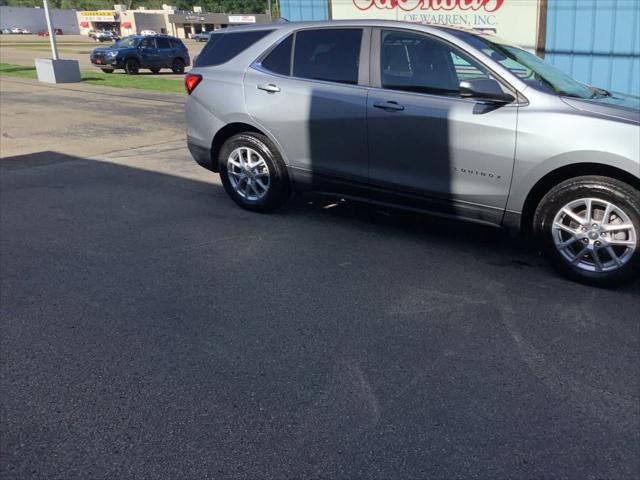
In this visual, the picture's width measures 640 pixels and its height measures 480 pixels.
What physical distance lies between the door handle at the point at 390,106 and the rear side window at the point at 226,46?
1.61 m

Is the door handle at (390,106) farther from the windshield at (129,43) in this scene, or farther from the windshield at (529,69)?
the windshield at (129,43)

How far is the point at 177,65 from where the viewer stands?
2853 cm

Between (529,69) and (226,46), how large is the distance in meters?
3.03

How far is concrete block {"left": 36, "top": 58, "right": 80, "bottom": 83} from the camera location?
2094 cm

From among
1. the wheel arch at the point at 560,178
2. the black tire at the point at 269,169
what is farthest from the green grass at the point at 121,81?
the wheel arch at the point at 560,178

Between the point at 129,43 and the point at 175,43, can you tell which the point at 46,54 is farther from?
the point at 129,43

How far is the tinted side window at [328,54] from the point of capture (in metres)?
5.31

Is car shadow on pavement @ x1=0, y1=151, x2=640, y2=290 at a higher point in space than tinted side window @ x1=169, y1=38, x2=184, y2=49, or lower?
lower

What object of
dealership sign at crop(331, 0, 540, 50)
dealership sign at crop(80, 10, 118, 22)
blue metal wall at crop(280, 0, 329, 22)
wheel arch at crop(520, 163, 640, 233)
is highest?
dealership sign at crop(80, 10, 118, 22)

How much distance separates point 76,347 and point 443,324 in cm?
226

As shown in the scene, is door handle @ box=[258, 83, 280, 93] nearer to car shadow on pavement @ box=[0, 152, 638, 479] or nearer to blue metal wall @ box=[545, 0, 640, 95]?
car shadow on pavement @ box=[0, 152, 638, 479]

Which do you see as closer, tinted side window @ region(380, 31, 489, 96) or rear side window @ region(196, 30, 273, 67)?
tinted side window @ region(380, 31, 489, 96)

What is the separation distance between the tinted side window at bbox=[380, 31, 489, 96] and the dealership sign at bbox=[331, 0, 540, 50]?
5972 millimetres

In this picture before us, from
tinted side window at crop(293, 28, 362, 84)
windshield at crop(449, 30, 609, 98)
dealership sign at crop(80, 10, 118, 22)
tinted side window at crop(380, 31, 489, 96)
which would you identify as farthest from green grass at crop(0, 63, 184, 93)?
dealership sign at crop(80, 10, 118, 22)
